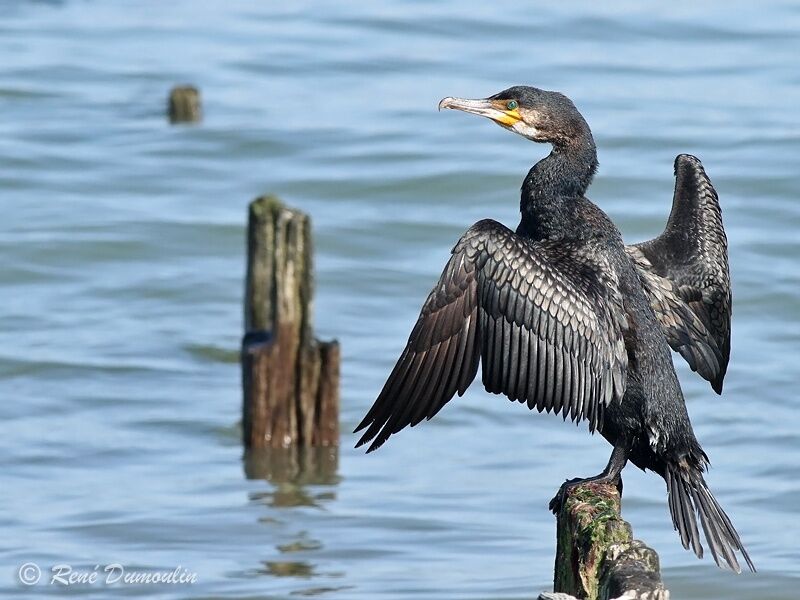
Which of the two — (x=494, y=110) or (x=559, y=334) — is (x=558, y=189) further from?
(x=559, y=334)

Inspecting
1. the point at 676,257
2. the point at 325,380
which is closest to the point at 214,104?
the point at 325,380

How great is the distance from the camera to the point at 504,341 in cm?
595

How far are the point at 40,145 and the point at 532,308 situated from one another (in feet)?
44.9

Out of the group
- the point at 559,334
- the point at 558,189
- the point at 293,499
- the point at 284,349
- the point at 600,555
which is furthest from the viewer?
the point at 284,349

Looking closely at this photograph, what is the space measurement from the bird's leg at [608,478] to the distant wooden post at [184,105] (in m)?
13.7

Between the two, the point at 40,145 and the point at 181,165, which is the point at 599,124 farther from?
the point at 40,145

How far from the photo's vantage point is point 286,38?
23266 mm

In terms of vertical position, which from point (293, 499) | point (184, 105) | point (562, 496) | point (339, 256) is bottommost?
point (293, 499)

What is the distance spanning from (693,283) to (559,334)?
44.8 inches

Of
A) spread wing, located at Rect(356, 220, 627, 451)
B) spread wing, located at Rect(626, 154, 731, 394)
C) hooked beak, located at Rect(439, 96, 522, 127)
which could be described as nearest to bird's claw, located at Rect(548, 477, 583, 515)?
spread wing, located at Rect(356, 220, 627, 451)

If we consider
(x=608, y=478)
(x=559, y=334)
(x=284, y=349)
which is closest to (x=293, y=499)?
(x=284, y=349)

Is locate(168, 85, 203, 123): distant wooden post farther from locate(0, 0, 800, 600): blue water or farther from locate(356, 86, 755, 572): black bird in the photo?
locate(356, 86, 755, 572): black bird

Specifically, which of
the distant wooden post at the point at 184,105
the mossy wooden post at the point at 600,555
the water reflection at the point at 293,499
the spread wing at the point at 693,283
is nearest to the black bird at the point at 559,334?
the spread wing at the point at 693,283

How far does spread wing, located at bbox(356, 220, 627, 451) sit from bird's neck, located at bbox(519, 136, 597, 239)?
35 centimetres
